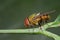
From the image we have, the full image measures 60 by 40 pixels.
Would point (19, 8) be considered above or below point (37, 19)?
above

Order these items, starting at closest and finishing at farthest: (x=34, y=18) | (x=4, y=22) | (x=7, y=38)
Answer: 1. (x=34, y=18)
2. (x=7, y=38)
3. (x=4, y=22)

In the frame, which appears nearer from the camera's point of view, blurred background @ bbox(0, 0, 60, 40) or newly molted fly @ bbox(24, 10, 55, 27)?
newly molted fly @ bbox(24, 10, 55, 27)

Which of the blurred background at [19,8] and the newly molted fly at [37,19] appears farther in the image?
the blurred background at [19,8]

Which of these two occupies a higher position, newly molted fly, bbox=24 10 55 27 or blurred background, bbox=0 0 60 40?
blurred background, bbox=0 0 60 40

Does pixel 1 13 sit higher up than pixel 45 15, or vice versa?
pixel 1 13

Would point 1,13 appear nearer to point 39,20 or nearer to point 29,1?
point 29,1

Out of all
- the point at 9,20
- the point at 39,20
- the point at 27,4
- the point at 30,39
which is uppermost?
the point at 27,4

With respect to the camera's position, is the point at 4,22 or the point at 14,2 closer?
the point at 4,22

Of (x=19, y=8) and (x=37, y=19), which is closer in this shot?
(x=37, y=19)

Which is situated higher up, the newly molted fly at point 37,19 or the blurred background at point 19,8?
the blurred background at point 19,8

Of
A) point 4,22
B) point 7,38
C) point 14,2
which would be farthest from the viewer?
point 14,2

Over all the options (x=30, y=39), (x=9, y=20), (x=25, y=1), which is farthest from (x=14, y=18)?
(x=30, y=39)
